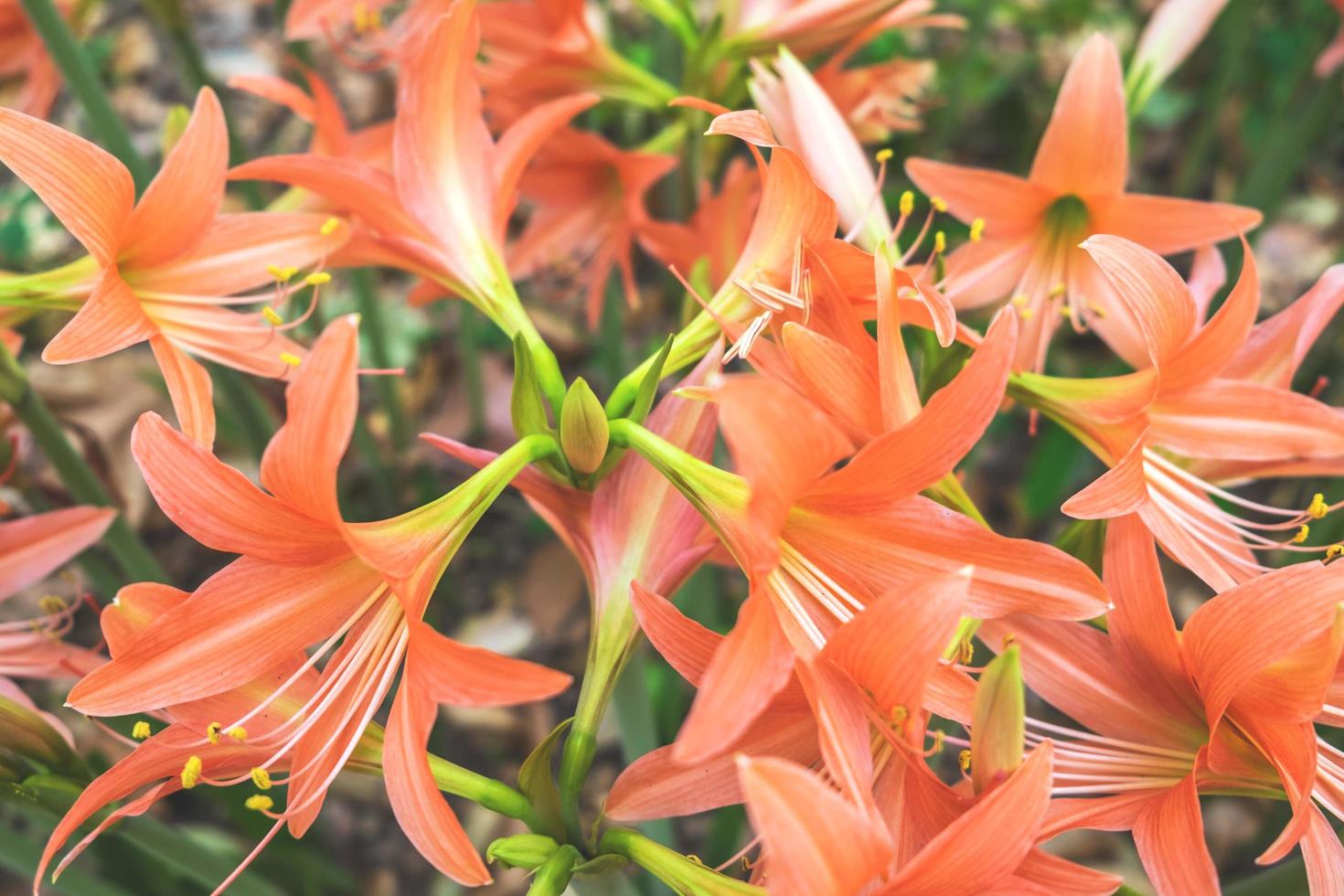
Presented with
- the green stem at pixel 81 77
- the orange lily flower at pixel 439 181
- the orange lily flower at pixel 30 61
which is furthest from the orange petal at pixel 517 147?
the orange lily flower at pixel 30 61

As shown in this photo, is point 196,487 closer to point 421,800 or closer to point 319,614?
point 319,614

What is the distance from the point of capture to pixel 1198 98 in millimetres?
2719

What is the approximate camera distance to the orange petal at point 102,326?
3.16 ft

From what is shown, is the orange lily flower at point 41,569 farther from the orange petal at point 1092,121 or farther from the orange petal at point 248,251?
the orange petal at point 1092,121

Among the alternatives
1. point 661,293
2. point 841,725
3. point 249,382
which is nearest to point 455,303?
point 661,293

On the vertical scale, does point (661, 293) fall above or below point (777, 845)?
below

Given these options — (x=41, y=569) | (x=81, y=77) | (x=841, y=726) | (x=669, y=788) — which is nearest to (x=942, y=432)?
(x=841, y=726)

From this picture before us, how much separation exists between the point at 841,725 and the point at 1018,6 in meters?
2.33

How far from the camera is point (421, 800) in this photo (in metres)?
0.77

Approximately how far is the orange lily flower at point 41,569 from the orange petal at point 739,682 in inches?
26.8

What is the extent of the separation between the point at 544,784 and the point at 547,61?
0.87 m

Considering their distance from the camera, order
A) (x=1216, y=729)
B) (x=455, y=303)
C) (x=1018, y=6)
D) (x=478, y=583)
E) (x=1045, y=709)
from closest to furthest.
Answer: (x=1216, y=729), (x=1045, y=709), (x=478, y=583), (x=455, y=303), (x=1018, y=6)

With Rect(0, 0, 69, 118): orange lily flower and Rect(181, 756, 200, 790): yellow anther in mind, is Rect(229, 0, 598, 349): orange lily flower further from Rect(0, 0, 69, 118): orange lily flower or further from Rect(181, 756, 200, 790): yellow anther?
Rect(0, 0, 69, 118): orange lily flower

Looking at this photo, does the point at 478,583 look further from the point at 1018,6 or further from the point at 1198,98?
the point at 1198,98
